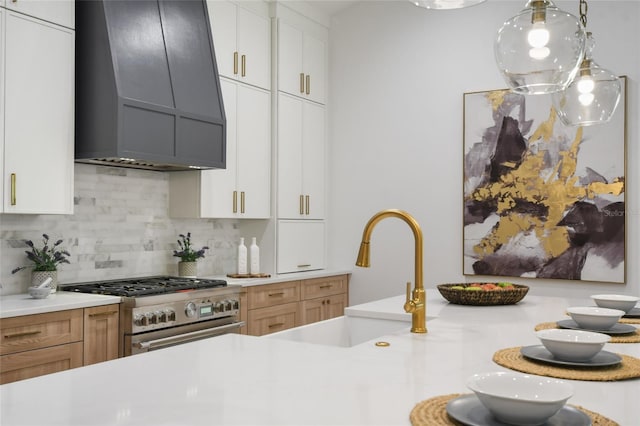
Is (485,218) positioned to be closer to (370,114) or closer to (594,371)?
(370,114)

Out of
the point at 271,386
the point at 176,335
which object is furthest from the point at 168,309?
the point at 271,386

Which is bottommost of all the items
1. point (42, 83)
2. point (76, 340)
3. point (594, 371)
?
point (76, 340)

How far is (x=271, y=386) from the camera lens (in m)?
1.40

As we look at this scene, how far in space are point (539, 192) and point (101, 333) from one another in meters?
3.09

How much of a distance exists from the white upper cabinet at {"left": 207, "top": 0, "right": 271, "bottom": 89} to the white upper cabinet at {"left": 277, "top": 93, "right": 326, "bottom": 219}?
0.32 m

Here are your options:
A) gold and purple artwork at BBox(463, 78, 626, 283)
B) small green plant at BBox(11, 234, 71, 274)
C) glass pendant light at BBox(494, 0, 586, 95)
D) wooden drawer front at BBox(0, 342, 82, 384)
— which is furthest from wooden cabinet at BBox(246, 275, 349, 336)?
glass pendant light at BBox(494, 0, 586, 95)

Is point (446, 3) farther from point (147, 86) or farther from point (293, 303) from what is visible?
point (293, 303)

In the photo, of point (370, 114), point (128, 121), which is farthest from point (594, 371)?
point (370, 114)

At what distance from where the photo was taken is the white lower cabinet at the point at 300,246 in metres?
4.89

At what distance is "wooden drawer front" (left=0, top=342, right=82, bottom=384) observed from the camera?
2717 millimetres

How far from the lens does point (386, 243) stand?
5246 millimetres

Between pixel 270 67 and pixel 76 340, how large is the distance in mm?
2675

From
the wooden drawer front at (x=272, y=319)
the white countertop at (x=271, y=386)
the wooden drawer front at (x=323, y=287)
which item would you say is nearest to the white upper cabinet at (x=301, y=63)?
the wooden drawer front at (x=323, y=287)

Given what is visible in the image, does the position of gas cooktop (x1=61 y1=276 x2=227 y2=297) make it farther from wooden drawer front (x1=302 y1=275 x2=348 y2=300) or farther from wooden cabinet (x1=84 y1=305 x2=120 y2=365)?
wooden drawer front (x1=302 y1=275 x2=348 y2=300)
